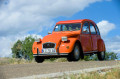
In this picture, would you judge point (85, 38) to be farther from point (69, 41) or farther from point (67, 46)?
point (67, 46)

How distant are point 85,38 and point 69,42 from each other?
179 cm

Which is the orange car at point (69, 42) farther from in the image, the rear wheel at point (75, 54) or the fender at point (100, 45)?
the fender at point (100, 45)

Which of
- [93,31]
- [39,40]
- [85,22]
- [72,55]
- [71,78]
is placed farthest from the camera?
[93,31]

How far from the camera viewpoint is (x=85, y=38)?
41.8 feet

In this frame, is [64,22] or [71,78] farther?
[64,22]

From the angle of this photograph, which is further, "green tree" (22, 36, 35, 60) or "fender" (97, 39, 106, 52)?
"green tree" (22, 36, 35, 60)

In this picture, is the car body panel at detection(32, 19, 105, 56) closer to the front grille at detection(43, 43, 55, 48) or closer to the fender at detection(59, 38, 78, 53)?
the fender at detection(59, 38, 78, 53)

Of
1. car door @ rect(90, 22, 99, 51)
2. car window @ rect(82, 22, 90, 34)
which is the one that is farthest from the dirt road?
car door @ rect(90, 22, 99, 51)

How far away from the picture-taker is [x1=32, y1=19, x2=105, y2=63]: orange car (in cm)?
1114

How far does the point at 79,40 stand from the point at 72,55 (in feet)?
3.55

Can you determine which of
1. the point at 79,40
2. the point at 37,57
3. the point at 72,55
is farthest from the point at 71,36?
the point at 37,57

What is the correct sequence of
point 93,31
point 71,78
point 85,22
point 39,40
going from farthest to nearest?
point 93,31
point 85,22
point 39,40
point 71,78

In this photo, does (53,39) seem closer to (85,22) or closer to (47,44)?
(47,44)

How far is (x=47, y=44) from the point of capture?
11.4m
